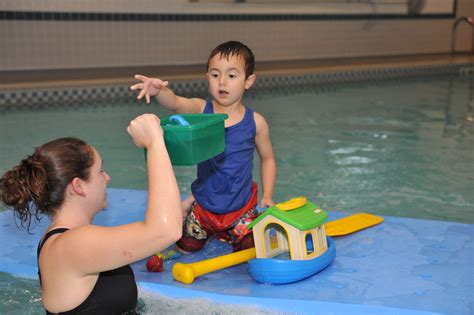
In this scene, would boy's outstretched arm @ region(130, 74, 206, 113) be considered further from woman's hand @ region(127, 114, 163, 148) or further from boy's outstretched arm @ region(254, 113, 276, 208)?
woman's hand @ region(127, 114, 163, 148)

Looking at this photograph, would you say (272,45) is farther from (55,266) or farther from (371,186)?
(55,266)

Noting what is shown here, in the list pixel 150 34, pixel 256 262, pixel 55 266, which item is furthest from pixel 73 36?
pixel 55 266

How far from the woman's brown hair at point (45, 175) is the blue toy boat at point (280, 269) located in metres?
1.06

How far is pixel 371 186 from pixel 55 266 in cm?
331

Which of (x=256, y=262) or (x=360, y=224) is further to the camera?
(x=360, y=224)

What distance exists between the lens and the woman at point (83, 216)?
1639mm

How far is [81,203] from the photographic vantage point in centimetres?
182

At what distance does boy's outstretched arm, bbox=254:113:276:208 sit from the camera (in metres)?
3.07

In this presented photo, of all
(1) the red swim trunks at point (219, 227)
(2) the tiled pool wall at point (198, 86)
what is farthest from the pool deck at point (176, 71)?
(1) the red swim trunks at point (219, 227)

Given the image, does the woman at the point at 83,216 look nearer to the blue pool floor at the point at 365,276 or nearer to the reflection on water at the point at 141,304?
the reflection on water at the point at 141,304

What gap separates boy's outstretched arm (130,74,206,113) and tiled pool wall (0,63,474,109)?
17.9ft

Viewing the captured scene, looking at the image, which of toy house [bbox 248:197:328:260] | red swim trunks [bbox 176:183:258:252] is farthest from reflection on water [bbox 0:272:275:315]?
red swim trunks [bbox 176:183:258:252]

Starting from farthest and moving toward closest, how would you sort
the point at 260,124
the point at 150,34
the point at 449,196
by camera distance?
→ the point at 150,34 < the point at 449,196 < the point at 260,124

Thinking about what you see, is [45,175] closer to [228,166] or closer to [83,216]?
[83,216]
